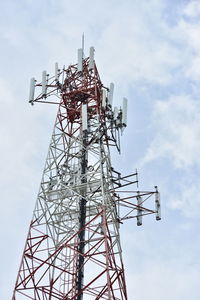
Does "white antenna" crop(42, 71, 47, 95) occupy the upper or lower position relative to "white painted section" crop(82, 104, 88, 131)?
upper

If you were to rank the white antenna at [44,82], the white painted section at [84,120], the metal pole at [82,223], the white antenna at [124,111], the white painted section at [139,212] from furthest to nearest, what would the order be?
the white antenna at [44,82], the white antenna at [124,111], the white painted section at [84,120], the white painted section at [139,212], the metal pole at [82,223]

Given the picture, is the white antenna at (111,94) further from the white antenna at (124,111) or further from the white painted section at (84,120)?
the white painted section at (84,120)

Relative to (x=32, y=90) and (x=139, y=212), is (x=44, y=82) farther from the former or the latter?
(x=139, y=212)

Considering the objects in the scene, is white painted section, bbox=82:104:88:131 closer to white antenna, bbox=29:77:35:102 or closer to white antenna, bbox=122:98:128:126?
white antenna, bbox=122:98:128:126

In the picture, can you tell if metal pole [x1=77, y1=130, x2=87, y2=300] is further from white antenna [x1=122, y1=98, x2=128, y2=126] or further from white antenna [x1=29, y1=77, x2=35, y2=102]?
white antenna [x1=29, y1=77, x2=35, y2=102]

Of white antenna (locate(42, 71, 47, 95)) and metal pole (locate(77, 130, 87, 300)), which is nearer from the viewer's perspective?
metal pole (locate(77, 130, 87, 300))

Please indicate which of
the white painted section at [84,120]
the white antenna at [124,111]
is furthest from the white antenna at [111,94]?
the white painted section at [84,120]

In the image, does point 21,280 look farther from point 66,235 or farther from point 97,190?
point 97,190

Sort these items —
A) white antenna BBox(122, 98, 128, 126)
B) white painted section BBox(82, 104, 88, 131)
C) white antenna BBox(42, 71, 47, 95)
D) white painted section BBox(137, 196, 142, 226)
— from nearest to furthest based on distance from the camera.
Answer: white painted section BBox(137, 196, 142, 226) < white painted section BBox(82, 104, 88, 131) < white antenna BBox(122, 98, 128, 126) < white antenna BBox(42, 71, 47, 95)

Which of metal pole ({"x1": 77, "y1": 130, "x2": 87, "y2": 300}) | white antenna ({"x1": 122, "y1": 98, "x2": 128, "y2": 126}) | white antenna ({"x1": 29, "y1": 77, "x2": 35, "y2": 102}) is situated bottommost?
metal pole ({"x1": 77, "y1": 130, "x2": 87, "y2": 300})

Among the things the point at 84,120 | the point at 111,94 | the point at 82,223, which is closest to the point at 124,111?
the point at 111,94

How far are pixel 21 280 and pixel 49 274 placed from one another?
1.40 m

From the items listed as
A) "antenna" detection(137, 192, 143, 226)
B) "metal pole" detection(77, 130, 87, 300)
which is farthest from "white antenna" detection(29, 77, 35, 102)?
"antenna" detection(137, 192, 143, 226)

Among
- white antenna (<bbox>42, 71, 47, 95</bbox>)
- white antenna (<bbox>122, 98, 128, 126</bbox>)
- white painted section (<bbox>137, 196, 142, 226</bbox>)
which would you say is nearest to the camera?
white painted section (<bbox>137, 196, 142, 226</bbox>)
